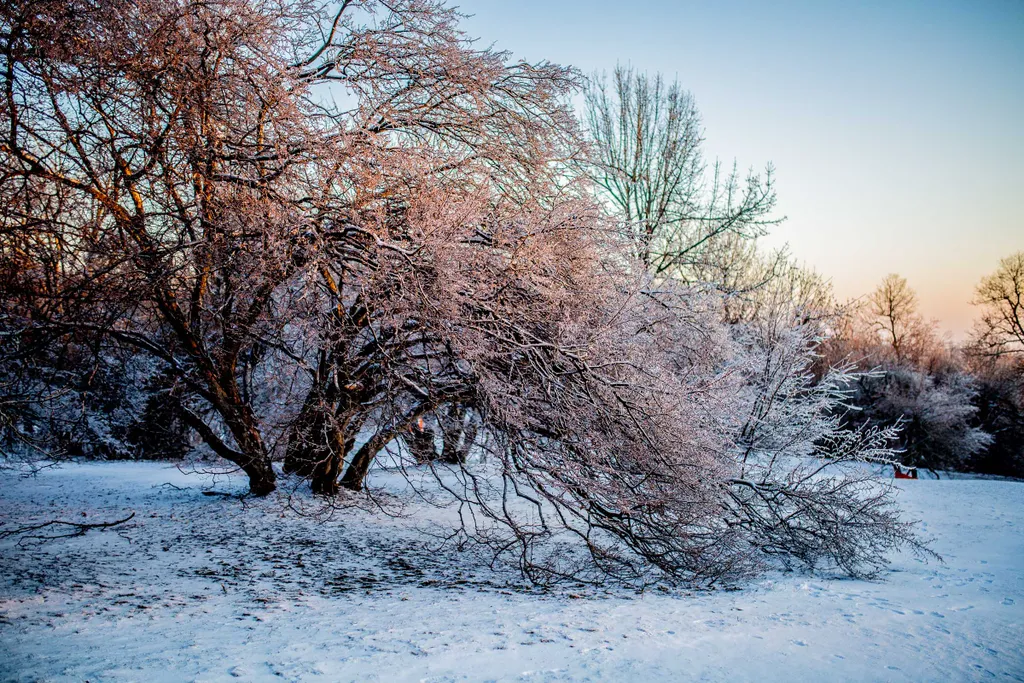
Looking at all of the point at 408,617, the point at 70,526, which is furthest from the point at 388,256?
the point at 70,526

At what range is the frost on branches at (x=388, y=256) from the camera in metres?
5.38

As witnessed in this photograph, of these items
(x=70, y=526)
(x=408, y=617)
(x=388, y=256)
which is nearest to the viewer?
(x=408, y=617)

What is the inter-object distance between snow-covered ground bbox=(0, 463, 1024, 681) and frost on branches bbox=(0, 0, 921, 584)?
861 mm

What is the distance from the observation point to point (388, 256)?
217 inches

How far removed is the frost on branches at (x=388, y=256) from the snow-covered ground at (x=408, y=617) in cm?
86

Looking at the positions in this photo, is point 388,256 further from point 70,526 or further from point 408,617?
point 70,526

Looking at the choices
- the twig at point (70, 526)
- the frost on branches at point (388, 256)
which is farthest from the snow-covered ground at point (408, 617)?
the frost on branches at point (388, 256)

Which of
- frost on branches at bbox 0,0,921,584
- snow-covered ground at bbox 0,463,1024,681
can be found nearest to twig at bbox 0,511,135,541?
snow-covered ground at bbox 0,463,1024,681

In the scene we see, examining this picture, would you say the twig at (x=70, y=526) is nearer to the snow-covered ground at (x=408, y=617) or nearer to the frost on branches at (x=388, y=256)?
the snow-covered ground at (x=408, y=617)

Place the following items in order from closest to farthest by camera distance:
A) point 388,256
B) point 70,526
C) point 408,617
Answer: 1. point 408,617
2. point 388,256
3. point 70,526

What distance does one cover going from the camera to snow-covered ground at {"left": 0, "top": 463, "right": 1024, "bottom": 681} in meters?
4.07

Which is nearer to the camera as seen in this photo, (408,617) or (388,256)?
(408,617)

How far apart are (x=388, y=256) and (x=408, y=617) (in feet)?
9.35

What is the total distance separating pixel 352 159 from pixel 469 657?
3947mm
